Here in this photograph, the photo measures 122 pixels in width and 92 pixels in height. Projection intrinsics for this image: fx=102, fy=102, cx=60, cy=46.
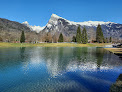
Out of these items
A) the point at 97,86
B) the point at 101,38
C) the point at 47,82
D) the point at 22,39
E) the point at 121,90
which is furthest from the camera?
the point at 101,38

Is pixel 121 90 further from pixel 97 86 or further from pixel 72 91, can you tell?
pixel 72 91

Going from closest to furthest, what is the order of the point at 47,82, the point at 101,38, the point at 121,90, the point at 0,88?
the point at 121,90
the point at 0,88
the point at 47,82
the point at 101,38

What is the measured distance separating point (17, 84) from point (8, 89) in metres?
1.58

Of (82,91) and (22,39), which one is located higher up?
(22,39)

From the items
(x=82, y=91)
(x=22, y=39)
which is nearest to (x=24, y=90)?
(x=82, y=91)

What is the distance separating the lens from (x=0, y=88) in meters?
12.8

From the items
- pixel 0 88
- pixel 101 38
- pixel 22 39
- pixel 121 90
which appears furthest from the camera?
pixel 101 38

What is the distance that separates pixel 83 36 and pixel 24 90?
134 m

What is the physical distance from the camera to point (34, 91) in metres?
12.0

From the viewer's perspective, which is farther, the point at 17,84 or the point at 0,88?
the point at 17,84

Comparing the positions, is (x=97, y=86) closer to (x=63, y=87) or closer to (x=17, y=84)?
(x=63, y=87)

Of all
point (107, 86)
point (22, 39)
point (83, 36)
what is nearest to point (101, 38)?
point (83, 36)

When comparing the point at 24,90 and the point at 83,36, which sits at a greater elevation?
the point at 83,36

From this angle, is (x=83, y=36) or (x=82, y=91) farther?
(x=83, y=36)
